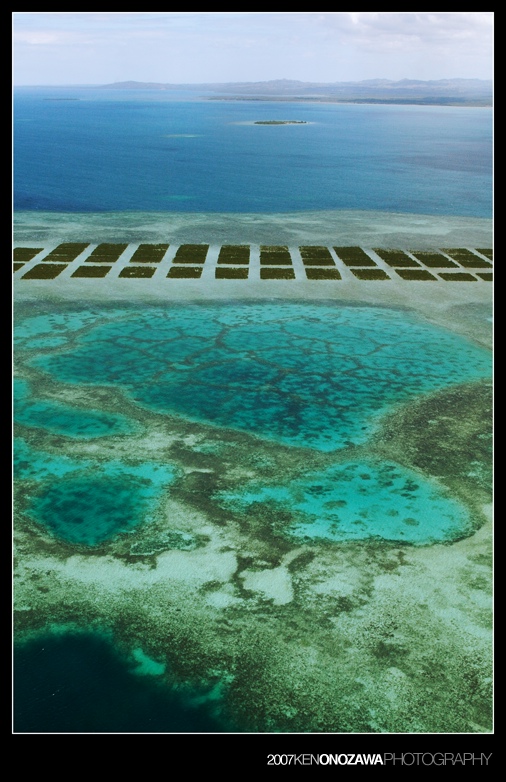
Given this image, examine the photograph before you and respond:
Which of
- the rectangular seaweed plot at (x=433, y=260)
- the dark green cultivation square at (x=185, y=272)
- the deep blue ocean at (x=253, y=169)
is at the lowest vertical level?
the dark green cultivation square at (x=185, y=272)

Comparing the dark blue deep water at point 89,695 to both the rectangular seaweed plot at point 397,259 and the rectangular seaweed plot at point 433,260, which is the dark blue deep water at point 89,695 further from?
the rectangular seaweed plot at point 433,260

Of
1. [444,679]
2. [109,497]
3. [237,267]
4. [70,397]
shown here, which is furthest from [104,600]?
[237,267]

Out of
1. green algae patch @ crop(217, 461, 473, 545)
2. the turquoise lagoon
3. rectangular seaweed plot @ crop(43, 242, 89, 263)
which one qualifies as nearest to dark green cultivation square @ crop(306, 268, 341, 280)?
the turquoise lagoon

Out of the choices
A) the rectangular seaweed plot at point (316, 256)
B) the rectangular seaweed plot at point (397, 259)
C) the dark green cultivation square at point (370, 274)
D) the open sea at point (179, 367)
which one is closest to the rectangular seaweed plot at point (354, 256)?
the rectangular seaweed plot at point (316, 256)

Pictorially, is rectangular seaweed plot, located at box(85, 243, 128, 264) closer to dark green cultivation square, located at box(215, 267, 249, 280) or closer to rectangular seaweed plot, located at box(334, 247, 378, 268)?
dark green cultivation square, located at box(215, 267, 249, 280)

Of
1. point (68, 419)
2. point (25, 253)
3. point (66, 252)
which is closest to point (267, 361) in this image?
point (68, 419)

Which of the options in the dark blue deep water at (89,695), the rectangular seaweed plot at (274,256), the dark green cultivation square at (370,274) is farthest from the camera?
the rectangular seaweed plot at (274,256)

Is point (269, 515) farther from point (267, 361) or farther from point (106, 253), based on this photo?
point (106, 253)
